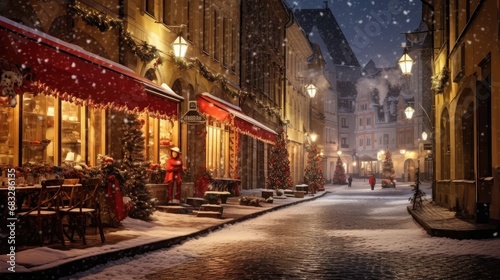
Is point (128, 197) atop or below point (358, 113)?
below

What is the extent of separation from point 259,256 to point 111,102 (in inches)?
186

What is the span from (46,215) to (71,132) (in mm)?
6103

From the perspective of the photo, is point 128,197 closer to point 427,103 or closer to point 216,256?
point 216,256

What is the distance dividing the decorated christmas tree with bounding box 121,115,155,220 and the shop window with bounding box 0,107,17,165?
276 cm

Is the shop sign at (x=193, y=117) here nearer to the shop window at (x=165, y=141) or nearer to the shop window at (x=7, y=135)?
the shop window at (x=165, y=141)

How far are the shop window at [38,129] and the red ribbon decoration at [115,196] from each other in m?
1.88

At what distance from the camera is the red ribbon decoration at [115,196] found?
45.0 ft

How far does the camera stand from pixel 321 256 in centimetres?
1099

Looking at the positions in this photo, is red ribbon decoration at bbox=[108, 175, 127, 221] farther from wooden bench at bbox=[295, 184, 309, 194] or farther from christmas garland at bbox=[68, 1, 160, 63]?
wooden bench at bbox=[295, 184, 309, 194]

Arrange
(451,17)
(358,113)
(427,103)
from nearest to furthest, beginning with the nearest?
(451,17) < (427,103) < (358,113)

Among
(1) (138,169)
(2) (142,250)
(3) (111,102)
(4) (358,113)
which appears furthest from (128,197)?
(4) (358,113)

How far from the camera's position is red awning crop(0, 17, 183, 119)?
9930 millimetres

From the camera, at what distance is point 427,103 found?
72.2m

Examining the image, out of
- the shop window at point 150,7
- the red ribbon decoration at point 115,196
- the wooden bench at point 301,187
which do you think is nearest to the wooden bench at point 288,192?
the wooden bench at point 301,187
